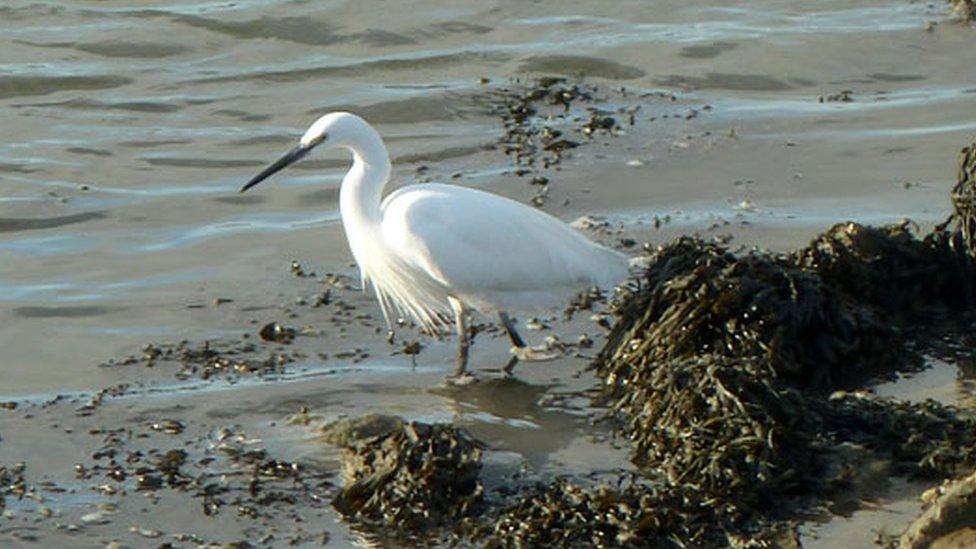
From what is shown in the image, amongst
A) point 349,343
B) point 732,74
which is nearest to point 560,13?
point 732,74

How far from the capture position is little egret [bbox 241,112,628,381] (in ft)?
25.1

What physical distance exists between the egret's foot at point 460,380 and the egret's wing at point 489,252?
36cm

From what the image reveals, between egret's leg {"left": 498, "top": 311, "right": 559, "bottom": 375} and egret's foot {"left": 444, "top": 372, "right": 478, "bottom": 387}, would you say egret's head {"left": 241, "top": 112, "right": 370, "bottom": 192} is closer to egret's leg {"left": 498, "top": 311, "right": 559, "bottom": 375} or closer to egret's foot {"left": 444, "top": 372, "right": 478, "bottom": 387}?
egret's leg {"left": 498, "top": 311, "right": 559, "bottom": 375}

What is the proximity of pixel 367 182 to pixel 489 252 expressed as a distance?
658mm

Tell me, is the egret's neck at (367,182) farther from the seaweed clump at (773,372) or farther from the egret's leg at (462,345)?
the seaweed clump at (773,372)

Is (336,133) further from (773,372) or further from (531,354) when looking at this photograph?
(773,372)

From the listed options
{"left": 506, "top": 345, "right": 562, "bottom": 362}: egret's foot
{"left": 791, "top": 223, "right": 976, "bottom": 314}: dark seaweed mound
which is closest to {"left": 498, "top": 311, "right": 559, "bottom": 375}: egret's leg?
{"left": 506, "top": 345, "right": 562, "bottom": 362}: egret's foot

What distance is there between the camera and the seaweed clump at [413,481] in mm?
5914

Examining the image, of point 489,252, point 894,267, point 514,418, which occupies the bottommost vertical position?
point 514,418

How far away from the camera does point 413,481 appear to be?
19.5 ft

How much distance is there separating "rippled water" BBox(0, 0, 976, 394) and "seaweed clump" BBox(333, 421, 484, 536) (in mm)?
1994

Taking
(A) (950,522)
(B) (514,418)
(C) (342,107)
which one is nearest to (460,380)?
(B) (514,418)

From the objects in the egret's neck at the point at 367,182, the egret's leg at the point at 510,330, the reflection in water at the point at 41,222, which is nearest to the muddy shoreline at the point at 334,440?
the egret's leg at the point at 510,330

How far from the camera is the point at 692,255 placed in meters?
7.45
